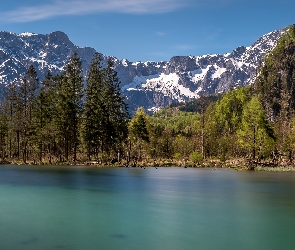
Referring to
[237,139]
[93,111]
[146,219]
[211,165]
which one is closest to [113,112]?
[93,111]

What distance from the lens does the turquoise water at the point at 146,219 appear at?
641 inches

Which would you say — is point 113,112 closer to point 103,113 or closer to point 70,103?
point 103,113

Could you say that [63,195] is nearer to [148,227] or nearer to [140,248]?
[148,227]

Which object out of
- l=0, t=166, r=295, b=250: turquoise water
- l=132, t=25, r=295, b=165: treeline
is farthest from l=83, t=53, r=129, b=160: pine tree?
l=0, t=166, r=295, b=250: turquoise water

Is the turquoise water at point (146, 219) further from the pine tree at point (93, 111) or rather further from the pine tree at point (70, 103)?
the pine tree at point (70, 103)

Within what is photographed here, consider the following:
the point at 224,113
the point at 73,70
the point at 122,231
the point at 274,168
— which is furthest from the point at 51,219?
the point at 224,113

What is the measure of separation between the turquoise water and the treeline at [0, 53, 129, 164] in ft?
164

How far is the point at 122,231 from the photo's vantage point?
59.8 ft

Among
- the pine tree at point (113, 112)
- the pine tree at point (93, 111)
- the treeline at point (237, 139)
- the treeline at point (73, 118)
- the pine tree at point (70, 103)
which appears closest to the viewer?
the treeline at point (237, 139)

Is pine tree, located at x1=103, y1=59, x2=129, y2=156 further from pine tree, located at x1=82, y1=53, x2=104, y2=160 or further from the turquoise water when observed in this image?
the turquoise water

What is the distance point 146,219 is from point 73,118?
226ft

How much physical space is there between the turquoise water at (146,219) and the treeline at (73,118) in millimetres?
49849

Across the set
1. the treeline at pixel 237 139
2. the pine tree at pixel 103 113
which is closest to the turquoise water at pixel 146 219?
the treeline at pixel 237 139

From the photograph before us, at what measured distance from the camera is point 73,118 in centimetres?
8750
